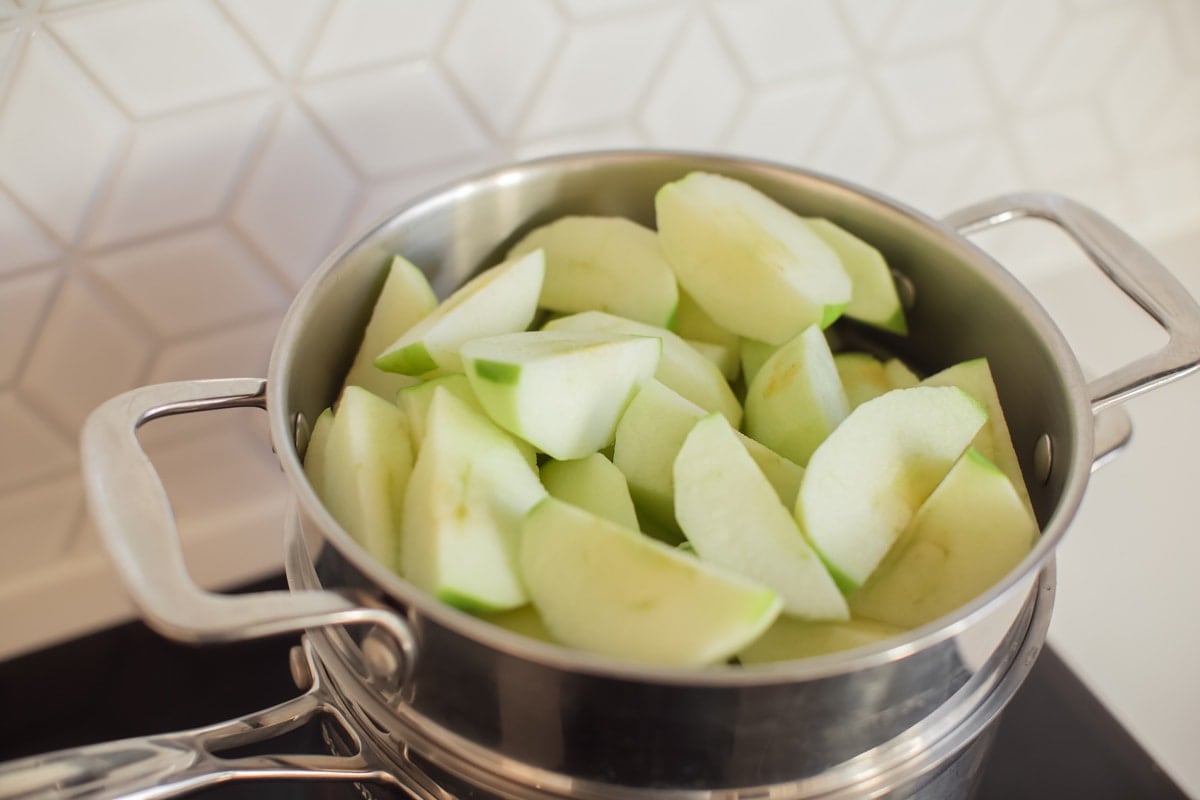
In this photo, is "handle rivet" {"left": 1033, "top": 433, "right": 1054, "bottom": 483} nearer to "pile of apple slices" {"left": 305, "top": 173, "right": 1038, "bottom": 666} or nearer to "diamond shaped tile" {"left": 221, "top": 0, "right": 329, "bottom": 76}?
"pile of apple slices" {"left": 305, "top": 173, "right": 1038, "bottom": 666}

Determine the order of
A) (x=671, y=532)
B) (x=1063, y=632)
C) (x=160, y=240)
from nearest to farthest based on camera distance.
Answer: (x=671, y=532) < (x=160, y=240) < (x=1063, y=632)

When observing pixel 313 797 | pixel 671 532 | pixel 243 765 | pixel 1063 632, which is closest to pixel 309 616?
pixel 243 765

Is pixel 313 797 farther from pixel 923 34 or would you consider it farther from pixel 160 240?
pixel 923 34

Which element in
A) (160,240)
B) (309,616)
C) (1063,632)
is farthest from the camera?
(1063,632)

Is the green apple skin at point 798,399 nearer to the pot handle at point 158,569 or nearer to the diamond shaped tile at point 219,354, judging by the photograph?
the pot handle at point 158,569

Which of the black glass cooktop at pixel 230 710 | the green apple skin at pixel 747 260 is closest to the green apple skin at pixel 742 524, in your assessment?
the green apple skin at pixel 747 260

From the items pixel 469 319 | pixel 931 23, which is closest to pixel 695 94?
pixel 931 23
